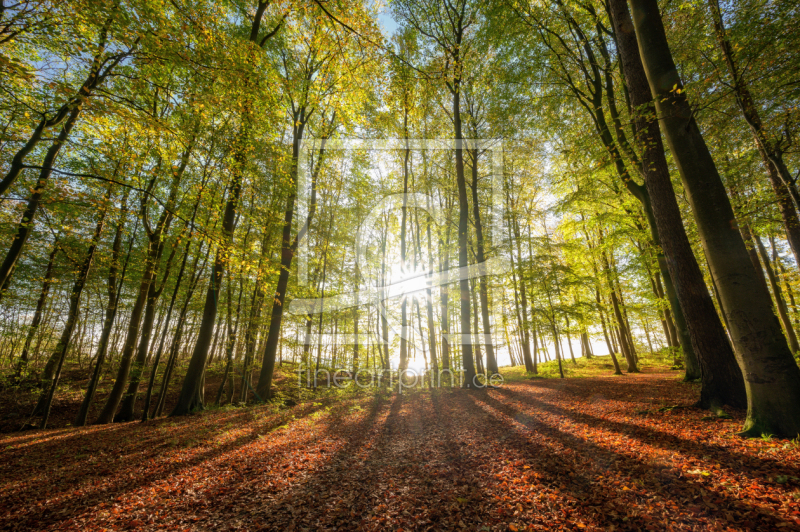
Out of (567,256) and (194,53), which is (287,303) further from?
(567,256)

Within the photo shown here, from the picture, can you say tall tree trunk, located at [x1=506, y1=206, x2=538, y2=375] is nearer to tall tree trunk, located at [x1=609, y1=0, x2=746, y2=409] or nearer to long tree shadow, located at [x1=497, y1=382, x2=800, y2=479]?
tall tree trunk, located at [x1=609, y1=0, x2=746, y2=409]

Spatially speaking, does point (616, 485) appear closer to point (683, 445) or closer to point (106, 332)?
point (683, 445)

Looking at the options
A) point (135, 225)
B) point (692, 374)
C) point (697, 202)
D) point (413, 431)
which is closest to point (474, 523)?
point (413, 431)

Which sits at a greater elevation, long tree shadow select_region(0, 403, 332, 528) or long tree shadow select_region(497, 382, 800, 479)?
long tree shadow select_region(497, 382, 800, 479)

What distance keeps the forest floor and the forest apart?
4cm

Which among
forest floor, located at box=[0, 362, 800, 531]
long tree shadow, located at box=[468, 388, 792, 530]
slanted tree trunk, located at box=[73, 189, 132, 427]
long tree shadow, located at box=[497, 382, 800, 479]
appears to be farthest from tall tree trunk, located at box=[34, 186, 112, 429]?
long tree shadow, located at box=[497, 382, 800, 479]

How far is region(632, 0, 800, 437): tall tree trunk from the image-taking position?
371 cm

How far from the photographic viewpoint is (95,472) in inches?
180

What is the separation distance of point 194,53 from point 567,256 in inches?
701

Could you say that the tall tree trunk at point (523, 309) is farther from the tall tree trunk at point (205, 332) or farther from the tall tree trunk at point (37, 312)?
the tall tree trunk at point (37, 312)

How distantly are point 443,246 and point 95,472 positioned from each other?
14.7 metres

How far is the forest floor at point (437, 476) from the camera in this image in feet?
9.09

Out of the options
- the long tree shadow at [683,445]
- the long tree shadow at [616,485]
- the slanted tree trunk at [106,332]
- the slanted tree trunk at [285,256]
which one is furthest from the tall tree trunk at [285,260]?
the long tree shadow at [683,445]

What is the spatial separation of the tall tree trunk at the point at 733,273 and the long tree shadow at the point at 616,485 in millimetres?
1897
